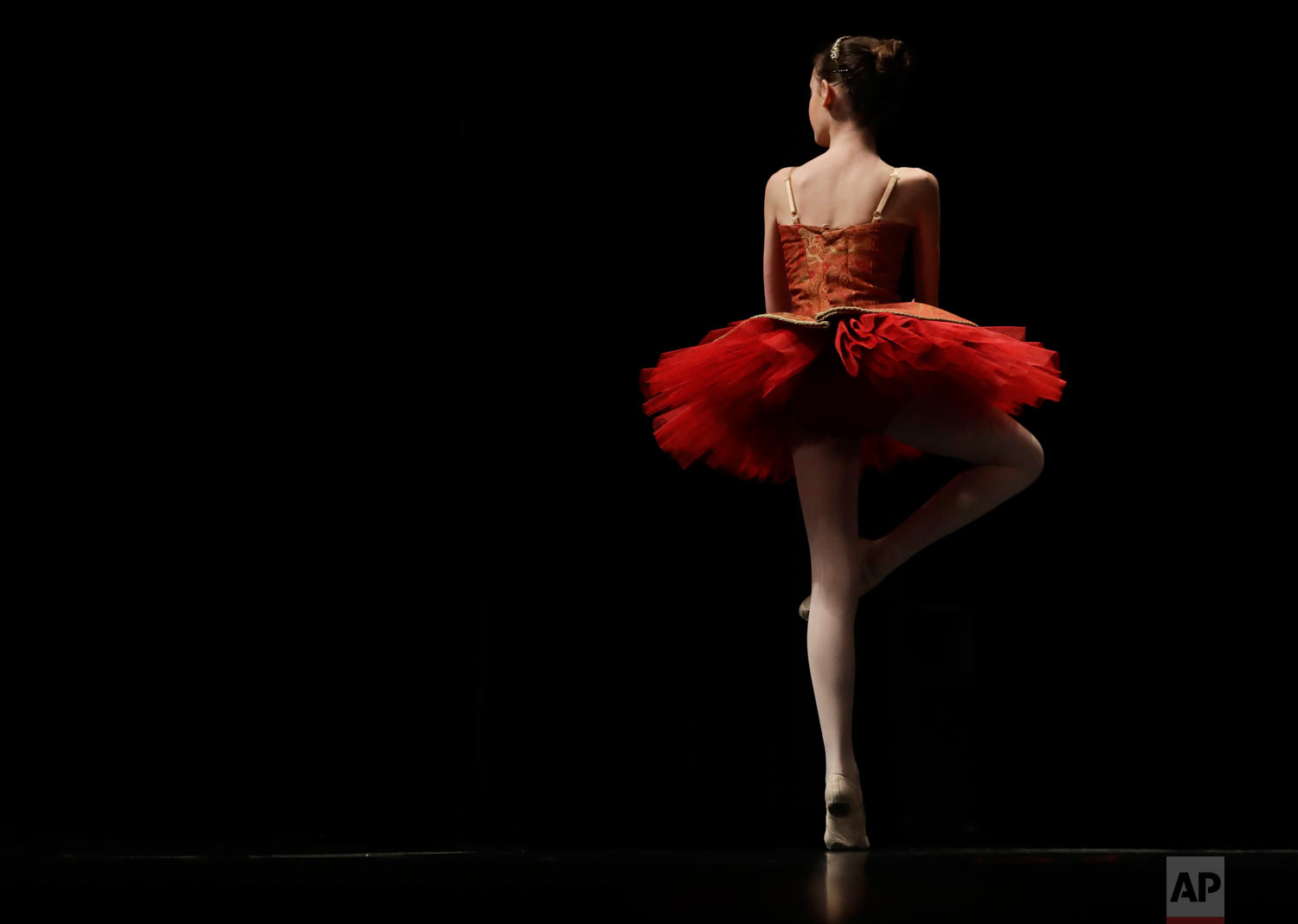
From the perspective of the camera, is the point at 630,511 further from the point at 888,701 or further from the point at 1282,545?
the point at 1282,545

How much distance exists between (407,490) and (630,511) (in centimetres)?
46

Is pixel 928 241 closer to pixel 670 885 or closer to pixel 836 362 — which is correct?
pixel 836 362

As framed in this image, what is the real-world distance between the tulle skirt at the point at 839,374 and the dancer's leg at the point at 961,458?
32 millimetres

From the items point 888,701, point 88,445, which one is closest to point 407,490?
point 88,445

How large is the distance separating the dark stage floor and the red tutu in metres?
0.68

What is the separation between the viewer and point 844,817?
1.92 metres

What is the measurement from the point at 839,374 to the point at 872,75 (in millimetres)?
499

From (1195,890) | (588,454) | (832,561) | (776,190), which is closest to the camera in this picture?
(1195,890)

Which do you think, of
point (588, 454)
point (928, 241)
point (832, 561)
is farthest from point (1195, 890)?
point (588, 454)

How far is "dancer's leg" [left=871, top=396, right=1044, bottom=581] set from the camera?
2045 mm

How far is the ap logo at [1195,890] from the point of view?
1.10 metres

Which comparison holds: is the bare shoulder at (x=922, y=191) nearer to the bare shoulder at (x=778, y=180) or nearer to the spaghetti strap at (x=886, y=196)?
the spaghetti strap at (x=886, y=196)

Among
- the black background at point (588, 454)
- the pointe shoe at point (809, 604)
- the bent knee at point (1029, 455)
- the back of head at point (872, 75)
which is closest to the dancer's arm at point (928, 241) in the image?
the back of head at point (872, 75)

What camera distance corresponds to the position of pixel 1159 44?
275 cm
